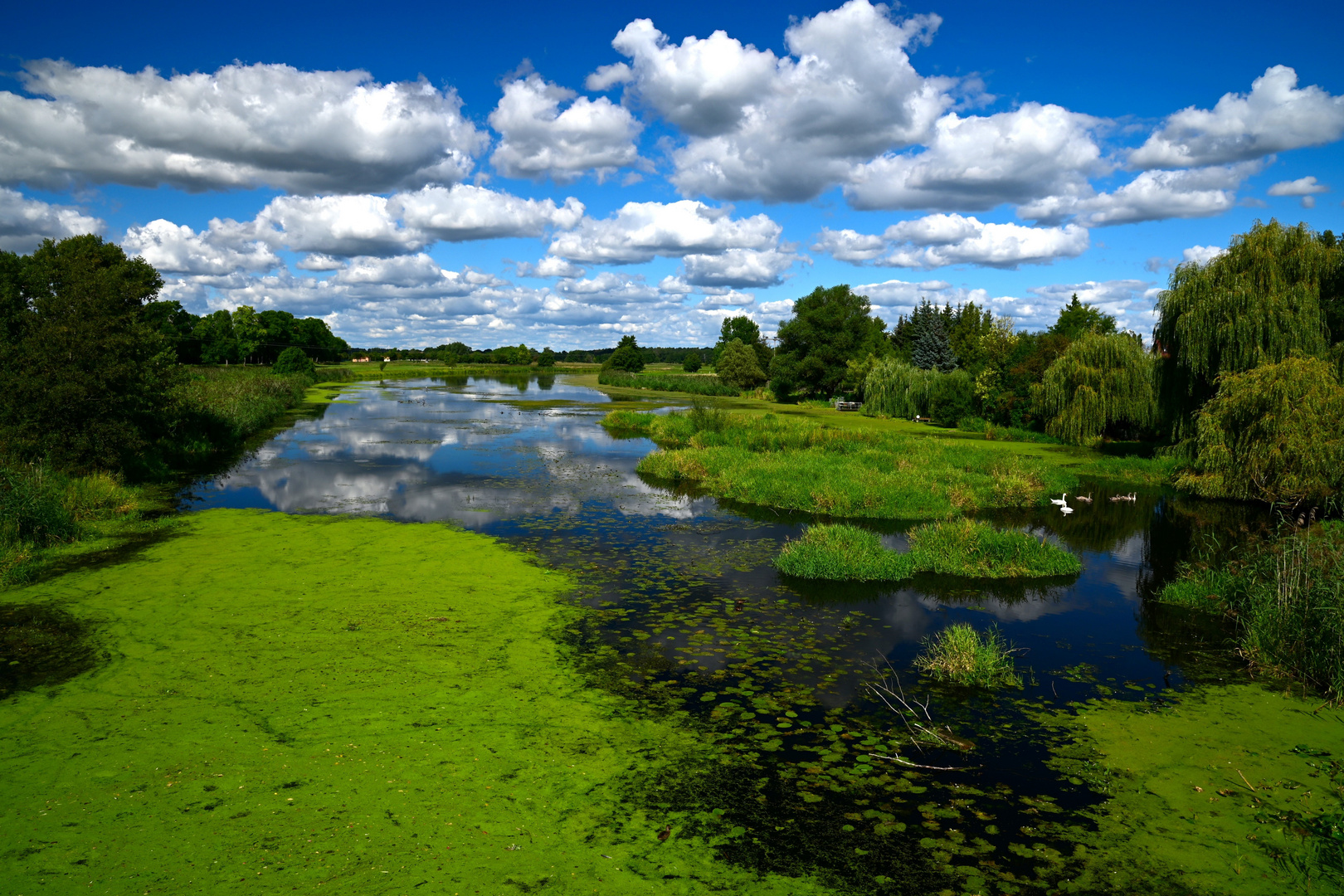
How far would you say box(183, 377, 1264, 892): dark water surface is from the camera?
6.23 metres

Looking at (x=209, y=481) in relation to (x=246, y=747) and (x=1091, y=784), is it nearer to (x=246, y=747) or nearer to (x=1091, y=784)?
(x=246, y=747)

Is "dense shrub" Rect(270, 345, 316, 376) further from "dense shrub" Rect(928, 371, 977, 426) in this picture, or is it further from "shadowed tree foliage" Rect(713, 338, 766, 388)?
"dense shrub" Rect(928, 371, 977, 426)

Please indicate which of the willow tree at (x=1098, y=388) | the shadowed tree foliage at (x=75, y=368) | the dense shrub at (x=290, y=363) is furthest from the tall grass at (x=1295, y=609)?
the dense shrub at (x=290, y=363)

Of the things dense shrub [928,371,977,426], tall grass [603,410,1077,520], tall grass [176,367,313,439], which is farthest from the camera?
dense shrub [928,371,977,426]

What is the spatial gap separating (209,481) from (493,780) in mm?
22057

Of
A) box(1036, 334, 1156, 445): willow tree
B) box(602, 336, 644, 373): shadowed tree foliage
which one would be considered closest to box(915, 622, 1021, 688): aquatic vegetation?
box(1036, 334, 1156, 445): willow tree

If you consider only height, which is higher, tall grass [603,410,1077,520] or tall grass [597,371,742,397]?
tall grass [597,371,742,397]

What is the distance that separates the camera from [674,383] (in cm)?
8619

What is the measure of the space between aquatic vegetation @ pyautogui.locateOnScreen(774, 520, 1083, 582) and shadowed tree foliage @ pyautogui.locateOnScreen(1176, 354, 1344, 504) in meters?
7.80

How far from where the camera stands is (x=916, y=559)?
14.8m

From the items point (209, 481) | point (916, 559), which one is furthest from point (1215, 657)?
point (209, 481)

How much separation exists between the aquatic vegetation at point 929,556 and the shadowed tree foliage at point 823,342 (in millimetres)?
48926

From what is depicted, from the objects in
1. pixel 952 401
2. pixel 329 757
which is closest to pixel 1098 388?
pixel 952 401

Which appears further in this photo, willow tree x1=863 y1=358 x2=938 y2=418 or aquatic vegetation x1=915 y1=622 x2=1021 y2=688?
willow tree x1=863 y1=358 x2=938 y2=418
